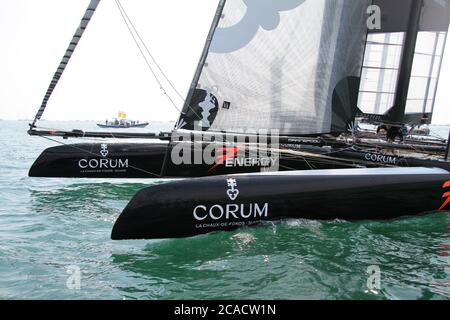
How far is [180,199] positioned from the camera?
3.89 metres

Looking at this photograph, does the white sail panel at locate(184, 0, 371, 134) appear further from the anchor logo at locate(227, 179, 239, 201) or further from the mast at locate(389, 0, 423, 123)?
the anchor logo at locate(227, 179, 239, 201)

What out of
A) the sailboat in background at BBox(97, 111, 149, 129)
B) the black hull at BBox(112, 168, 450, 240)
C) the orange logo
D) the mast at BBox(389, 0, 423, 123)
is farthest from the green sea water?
the sailboat in background at BBox(97, 111, 149, 129)

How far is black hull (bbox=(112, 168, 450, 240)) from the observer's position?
3.83 metres

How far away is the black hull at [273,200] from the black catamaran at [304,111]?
0.02 m

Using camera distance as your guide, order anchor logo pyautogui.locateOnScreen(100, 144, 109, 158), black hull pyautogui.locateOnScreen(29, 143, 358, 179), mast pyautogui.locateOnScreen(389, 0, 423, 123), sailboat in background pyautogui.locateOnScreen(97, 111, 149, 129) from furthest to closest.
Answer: sailboat in background pyautogui.locateOnScreen(97, 111, 149, 129), mast pyautogui.locateOnScreen(389, 0, 423, 123), anchor logo pyautogui.locateOnScreen(100, 144, 109, 158), black hull pyautogui.locateOnScreen(29, 143, 358, 179)

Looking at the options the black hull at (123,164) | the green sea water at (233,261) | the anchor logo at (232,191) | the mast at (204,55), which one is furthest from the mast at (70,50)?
the anchor logo at (232,191)

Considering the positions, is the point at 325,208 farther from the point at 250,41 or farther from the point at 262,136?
the point at 250,41

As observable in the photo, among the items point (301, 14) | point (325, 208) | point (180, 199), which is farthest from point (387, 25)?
point (180, 199)

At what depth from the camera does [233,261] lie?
353 centimetres

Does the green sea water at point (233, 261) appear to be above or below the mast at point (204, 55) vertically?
below

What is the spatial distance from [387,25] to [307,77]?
2429mm

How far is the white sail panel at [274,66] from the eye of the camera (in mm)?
6207

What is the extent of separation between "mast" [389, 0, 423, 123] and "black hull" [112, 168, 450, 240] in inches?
121

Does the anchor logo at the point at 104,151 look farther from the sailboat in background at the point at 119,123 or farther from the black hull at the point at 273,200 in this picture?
the sailboat in background at the point at 119,123
